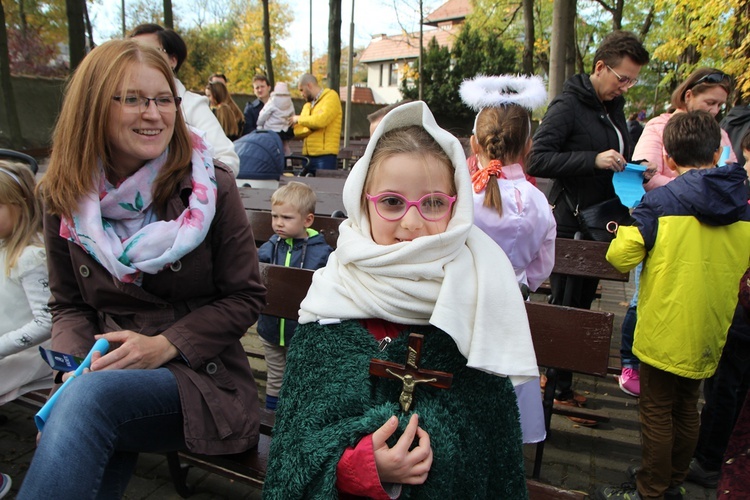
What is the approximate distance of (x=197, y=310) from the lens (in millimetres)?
2156

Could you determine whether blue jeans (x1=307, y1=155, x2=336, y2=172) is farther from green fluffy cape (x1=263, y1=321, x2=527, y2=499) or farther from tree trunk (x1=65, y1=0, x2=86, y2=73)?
green fluffy cape (x1=263, y1=321, x2=527, y2=499)

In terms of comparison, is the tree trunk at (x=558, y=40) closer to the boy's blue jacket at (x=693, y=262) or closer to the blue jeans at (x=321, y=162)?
the blue jeans at (x=321, y=162)

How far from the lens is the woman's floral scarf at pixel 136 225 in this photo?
1991 millimetres

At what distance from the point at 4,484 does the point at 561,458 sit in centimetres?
276

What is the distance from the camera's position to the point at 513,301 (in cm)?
150

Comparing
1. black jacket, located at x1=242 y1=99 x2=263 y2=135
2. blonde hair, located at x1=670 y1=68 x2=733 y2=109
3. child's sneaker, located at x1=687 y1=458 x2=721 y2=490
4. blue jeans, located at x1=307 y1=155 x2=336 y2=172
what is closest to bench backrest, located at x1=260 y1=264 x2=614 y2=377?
child's sneaker, located at x1=687 y1=458 x2=721 y2=490

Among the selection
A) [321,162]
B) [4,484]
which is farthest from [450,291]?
[321,162]

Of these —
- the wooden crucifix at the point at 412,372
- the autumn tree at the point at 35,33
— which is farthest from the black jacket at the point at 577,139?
the autumn tree at the point at 35,33

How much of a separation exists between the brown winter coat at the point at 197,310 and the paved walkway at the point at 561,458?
41.2 inches

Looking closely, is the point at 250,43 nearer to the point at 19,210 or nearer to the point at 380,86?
the point at 380,86

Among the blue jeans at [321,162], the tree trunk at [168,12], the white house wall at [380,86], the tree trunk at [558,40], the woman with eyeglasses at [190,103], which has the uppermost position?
the white house wall at [380,86]

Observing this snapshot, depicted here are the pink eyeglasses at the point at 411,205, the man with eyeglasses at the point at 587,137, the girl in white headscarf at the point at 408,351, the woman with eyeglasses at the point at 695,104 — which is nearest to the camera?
the girl in white headscarf at the point at 408,351

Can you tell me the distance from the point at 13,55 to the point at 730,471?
27.3 m

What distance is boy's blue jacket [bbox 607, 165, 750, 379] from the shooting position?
2627 millimetres
